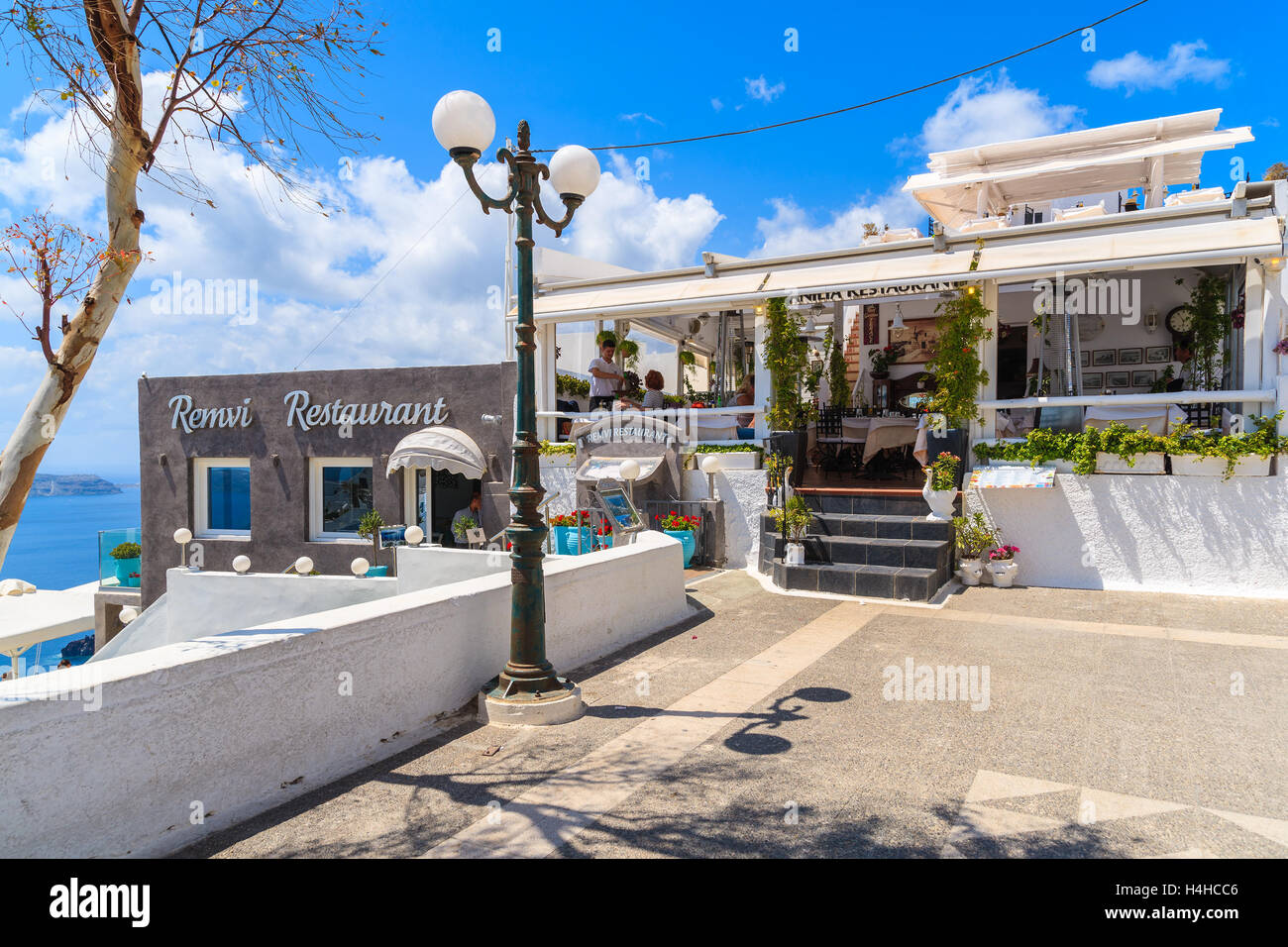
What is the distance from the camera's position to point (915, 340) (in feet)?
47.7

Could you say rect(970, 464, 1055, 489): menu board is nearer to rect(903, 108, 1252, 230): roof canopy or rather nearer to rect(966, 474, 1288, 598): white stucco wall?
rect(966, 474, 1288, 598): white stucco wall

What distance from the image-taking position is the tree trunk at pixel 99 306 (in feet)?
10.8

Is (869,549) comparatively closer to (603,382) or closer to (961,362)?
(961,362)

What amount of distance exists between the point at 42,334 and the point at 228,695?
172 cm

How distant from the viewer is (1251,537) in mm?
8367

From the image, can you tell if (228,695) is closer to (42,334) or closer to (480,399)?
(42,334)

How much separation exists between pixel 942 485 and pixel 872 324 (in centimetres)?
652

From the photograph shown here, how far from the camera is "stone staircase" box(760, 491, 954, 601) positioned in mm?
8547

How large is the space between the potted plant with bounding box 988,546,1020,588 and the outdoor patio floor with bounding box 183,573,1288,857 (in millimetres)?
2429

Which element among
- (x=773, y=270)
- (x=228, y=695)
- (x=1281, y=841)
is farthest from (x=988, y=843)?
(x=773, y=270)

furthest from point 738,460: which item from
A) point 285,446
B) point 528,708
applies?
point 285,446

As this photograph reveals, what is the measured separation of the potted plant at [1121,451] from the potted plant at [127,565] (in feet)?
60.0

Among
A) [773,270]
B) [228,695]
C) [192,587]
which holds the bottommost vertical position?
[192,587]

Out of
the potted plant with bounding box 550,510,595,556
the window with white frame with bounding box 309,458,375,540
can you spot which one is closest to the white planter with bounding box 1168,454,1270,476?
the potted plant with bounding box 550,510,595,556
